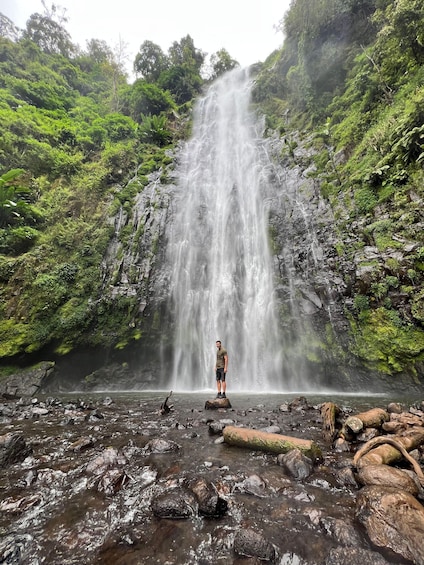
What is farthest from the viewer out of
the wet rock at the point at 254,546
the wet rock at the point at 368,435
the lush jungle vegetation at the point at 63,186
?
the lush jungle vegetation at the point at 63,186

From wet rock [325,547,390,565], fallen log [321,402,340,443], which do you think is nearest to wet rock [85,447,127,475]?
wet rock [325,547,390,565]

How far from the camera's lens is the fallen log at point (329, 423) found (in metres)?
3.87

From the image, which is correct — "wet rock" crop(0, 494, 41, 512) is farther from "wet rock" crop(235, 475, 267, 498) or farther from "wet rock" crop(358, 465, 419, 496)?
"wet rock" crop(358, 465, 419, 496)

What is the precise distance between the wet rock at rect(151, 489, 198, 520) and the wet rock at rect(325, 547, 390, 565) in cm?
111

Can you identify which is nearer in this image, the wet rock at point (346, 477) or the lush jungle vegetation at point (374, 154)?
the wet rock at point (346, 477)

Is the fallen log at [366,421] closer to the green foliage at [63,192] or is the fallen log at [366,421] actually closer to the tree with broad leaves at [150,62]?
the green foliage at [63,192]

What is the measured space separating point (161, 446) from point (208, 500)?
1589mm

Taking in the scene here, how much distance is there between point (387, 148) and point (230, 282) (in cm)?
914

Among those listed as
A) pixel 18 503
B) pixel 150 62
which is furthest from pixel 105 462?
pixel 150 62

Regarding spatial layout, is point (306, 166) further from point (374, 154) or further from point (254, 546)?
point (254, 546)

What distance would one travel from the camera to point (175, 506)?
227 cm

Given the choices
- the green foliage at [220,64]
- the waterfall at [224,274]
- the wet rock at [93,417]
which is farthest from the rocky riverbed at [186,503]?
the green foliage at [220,64]

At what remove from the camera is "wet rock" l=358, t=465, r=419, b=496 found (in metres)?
2.31

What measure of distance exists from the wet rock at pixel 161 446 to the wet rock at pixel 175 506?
118cm
